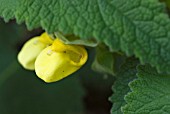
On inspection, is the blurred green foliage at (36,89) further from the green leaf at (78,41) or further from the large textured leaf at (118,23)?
the large textured leaf at (118,23)

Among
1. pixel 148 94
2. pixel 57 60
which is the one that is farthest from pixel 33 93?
pixel 148 94

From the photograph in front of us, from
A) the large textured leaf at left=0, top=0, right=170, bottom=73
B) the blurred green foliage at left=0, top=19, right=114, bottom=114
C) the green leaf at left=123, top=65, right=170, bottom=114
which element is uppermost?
the large textured leaf at left=0, top=0, right=170, bottom=73

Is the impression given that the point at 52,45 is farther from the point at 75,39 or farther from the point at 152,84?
the point at 152,84

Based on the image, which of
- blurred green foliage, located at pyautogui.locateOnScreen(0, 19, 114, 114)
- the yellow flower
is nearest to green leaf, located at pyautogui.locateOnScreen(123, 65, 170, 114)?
the yellow flower

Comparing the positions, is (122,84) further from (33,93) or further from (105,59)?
(33,93)

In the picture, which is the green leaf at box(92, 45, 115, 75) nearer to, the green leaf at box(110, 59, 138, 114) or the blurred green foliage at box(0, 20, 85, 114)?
the green leaf at box(110, 59, 138, 114)

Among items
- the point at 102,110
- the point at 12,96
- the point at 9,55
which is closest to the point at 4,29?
the point at 9,55
